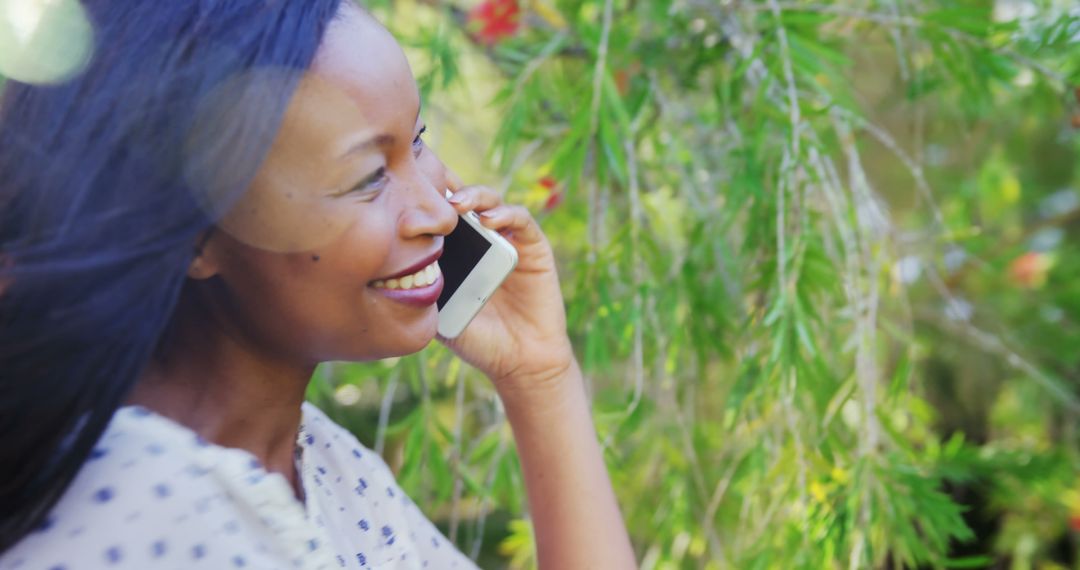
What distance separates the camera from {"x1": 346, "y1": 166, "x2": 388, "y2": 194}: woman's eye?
931 mm

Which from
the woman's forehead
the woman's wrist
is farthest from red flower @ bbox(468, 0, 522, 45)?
the woman's forehead

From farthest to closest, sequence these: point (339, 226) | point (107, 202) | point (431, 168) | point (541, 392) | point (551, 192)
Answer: point (551, 192)
point (541, 392)
point (431, 168)
point (339, 226)
point (107, 202)

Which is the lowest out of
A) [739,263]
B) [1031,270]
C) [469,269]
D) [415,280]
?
[1031,270]

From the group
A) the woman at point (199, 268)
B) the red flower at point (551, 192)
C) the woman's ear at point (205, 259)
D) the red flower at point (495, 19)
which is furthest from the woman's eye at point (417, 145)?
the red flower at point (495, 19)

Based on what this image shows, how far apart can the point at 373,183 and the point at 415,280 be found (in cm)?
9

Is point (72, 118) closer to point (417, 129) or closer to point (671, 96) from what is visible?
point (417, 129)

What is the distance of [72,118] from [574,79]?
1.40 metres

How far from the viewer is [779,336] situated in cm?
143

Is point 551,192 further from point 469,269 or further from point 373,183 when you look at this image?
point 373,183

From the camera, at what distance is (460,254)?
3.99 feet

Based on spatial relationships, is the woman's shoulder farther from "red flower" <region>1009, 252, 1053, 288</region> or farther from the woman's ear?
"red flower" <region>1009, 252, 1053, 288</region>

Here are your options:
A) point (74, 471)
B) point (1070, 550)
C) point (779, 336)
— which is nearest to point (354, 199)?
point (74, 471)

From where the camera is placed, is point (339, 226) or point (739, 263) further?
point (739, 263)

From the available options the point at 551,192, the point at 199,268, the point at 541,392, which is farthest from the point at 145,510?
the point at 551,192
